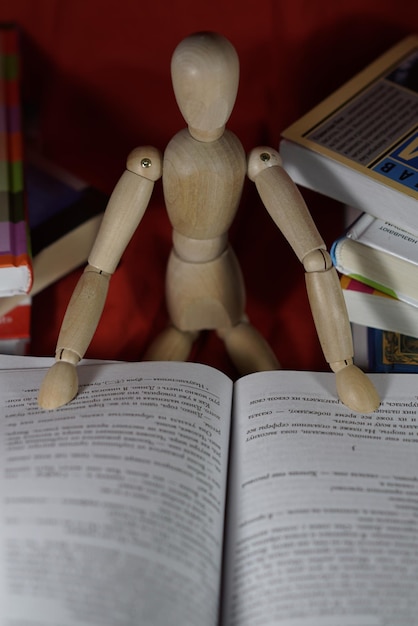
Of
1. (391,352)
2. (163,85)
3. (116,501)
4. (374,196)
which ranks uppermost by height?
(163,85)

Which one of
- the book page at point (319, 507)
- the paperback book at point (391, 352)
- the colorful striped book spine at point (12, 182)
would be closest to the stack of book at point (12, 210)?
the colorful striped book spine at point (12, 182)

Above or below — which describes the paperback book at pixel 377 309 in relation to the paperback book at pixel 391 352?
above

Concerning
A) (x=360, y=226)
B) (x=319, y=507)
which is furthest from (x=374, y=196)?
(x=319, y=507)

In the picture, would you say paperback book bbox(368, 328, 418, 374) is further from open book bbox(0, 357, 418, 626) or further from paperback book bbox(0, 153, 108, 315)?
paperback book bbox(0, 153, 108, 315)

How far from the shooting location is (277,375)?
73 centimetres

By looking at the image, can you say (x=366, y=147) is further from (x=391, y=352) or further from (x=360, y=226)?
(x=391, y=352)

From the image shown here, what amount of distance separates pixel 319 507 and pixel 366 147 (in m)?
0.39

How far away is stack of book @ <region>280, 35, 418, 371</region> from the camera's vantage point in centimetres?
74

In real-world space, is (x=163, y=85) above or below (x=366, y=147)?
above

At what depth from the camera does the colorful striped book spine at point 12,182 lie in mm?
752

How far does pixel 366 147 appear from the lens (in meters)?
0.79

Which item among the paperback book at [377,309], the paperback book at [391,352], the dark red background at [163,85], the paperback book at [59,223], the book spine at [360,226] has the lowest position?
the paperback book at [391,352]

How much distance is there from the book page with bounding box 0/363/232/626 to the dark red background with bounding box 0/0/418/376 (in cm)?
22

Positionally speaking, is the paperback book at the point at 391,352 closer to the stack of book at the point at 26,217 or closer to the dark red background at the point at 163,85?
the dark red background at the point at 163,85
